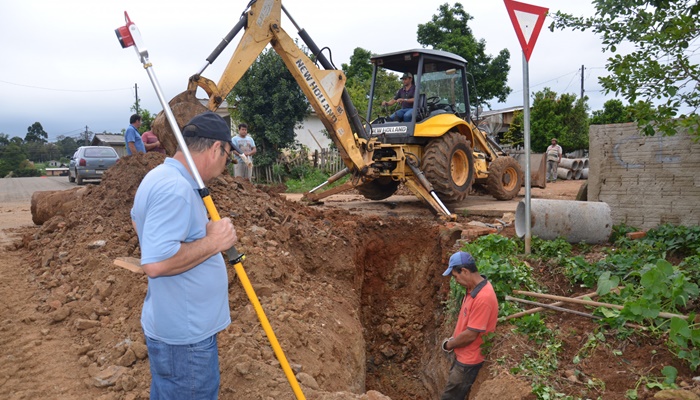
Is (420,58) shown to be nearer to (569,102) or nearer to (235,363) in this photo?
(235,363)

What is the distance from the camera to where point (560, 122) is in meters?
23.3

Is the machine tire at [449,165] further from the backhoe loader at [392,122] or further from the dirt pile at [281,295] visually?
the dirt pile at [281,295]

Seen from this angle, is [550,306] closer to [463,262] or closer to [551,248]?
[463,262]

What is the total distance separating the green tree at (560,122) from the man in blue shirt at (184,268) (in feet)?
74.3

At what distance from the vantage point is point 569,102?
23172mm

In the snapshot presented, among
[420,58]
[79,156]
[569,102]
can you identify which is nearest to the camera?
[420,58]

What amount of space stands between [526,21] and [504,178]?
21.2ft

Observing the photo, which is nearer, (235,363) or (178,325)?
(178,325)


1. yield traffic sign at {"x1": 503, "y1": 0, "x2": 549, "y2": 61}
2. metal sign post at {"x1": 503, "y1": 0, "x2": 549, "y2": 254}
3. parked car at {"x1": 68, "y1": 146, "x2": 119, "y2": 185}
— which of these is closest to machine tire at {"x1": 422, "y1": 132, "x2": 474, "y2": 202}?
metal sign post at {"x1": 503, "y1": 0, "x2": 549, "y2": 254}

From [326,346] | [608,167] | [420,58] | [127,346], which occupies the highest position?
[420,58]

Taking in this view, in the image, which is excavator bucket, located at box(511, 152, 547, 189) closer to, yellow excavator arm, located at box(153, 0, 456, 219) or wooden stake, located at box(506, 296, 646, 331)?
yellow excavator arm, located at box(153, 0, 456, 219)

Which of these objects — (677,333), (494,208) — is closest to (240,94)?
(494,208)

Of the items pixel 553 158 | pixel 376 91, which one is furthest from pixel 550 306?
pixel 376 91

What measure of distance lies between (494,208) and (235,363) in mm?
6445
